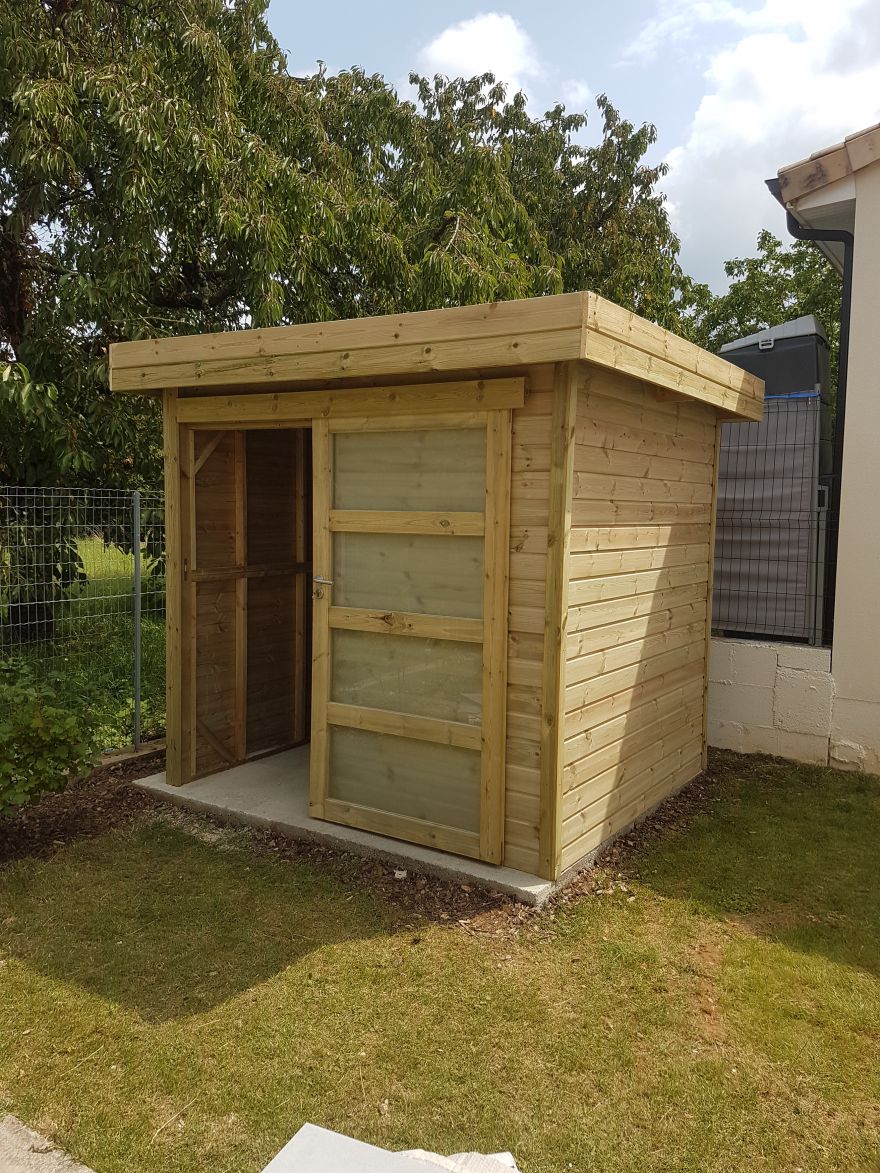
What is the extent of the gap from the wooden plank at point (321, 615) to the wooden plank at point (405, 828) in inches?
4.6

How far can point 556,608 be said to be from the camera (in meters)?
3.69

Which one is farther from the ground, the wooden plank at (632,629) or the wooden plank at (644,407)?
the wooden plank at (644,407)

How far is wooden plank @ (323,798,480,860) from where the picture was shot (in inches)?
158

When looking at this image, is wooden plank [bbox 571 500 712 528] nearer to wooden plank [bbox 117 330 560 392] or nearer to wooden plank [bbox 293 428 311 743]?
wooden plank [bbox 117 330 560 392]

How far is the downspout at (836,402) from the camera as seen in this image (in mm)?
5641

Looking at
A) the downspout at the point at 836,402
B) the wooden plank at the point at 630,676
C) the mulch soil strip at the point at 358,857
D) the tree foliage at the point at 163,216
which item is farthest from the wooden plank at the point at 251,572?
the downspout at the point at 836,402

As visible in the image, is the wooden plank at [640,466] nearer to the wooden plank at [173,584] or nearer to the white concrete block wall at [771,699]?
the white concrete block wall at [771,699]

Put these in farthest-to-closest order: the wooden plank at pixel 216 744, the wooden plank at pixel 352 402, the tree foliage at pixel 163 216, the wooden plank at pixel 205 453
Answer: the tree foliage at pixel 163 216
the wooden plank at pixel 216 744
the wooden plank at pixel 205 453
the wooden plank at pixel 352 402

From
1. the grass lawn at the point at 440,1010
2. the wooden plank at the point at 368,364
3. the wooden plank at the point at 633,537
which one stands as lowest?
the grass lawn at the point at 440,1010

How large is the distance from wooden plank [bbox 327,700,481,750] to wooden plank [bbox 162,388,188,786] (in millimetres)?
1168

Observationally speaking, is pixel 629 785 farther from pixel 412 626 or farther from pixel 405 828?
pixel 412 626

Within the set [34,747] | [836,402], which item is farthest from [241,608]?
[836,402]

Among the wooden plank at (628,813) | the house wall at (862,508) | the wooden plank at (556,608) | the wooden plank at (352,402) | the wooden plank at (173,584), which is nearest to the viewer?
the wooden plank at (556,608)

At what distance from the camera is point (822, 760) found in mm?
5871
